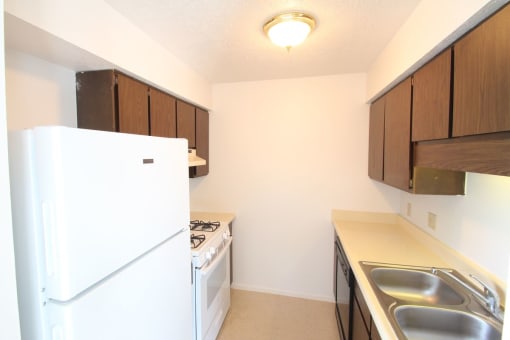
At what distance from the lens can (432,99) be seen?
4.07 feet

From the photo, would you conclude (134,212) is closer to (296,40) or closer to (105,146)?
(105,146)

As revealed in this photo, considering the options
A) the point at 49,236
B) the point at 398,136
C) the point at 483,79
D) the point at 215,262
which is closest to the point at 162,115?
the point at 215,262

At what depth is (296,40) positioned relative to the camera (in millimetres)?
1555

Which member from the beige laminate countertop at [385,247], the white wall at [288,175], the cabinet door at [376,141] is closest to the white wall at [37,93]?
the white wall at [288,175]

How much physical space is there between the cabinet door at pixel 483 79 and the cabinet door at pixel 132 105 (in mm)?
1781

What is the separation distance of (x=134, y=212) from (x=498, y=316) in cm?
168

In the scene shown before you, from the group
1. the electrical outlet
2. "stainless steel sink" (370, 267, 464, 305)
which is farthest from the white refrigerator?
the electrical outlet

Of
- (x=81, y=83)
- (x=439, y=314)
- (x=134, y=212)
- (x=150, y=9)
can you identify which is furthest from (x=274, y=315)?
(x=150, y=9)

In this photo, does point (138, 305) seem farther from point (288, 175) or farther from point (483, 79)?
point (288, 175)

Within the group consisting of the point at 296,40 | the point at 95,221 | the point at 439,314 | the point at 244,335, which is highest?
the point at 296,40

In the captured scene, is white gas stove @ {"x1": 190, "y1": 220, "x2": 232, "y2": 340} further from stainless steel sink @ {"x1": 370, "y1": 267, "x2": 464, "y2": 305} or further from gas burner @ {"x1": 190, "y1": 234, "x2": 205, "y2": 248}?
stainless steel sink @ {"x1": 370, "y1": 267, "x2": 464, "y2": 305}

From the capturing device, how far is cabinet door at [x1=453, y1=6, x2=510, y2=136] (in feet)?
2.63

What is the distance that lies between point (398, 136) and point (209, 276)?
68.0 inches

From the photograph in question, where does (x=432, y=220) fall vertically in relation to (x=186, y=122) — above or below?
below
